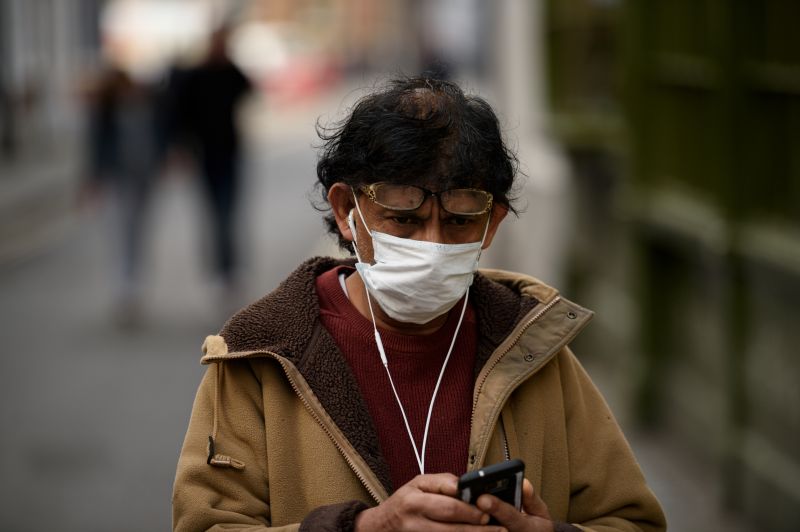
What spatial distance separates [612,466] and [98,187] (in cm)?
858

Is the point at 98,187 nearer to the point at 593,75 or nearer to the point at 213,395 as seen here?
the point at 593,75

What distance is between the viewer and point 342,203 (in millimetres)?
2707

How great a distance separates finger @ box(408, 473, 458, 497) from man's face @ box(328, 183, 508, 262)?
1.52 feet

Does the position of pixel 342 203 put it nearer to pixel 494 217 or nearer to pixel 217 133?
pixel 494 217

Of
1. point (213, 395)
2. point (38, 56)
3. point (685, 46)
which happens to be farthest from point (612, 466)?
point (38, 56)

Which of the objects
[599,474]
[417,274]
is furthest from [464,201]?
[599,474]

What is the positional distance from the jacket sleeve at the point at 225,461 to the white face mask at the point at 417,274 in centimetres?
30

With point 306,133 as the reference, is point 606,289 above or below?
above

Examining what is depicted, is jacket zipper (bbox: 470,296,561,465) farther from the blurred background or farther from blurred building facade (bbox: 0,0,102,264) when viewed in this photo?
blurred building facade (bbox: 0,0,102,264)

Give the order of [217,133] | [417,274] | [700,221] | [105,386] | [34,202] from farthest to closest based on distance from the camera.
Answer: [34,202]
[217,133]
[105,386]
[700,221]
[417,274]

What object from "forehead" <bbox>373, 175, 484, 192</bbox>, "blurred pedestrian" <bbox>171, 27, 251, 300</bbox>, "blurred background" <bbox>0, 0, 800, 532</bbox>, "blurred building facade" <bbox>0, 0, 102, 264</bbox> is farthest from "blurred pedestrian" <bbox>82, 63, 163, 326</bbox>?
"forehead" <bbox>373, 175, 484, 192</bbox>

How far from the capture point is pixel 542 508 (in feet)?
8.13

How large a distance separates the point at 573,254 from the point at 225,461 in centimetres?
741

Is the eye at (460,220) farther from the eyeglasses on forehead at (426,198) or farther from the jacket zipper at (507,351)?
the jacket zipper at (507,351)
